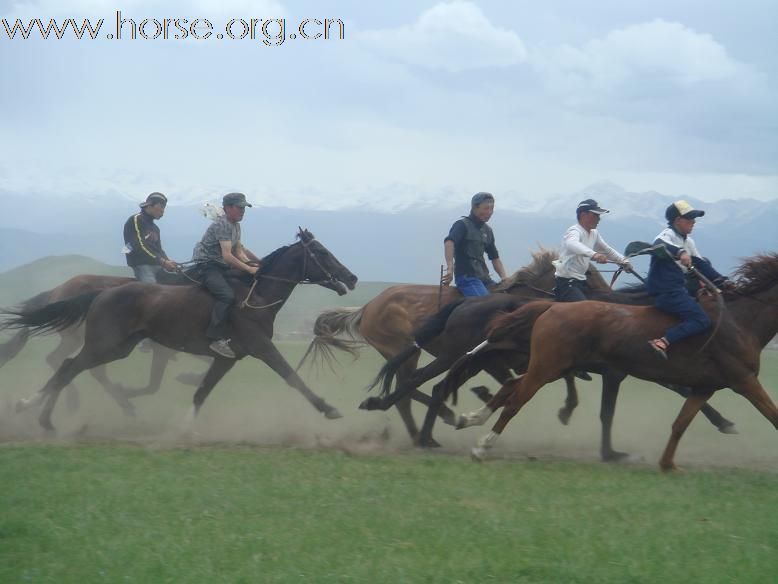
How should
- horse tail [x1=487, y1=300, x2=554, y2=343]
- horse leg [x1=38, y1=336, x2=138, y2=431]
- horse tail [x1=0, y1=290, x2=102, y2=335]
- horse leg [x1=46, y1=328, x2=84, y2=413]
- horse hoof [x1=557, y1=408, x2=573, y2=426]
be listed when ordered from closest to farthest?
horse tail [x1=487, y1=300, x2=554, y2=343]
horse hoof [x1=557, y1=408, x2=573, y2=426]
horse leg [x1=38, y1=336, x2=138, y2=431]
horse tail [x1=0, y1=290, x2=102, y2=335]
horse leg [x1=46, y1=328, x2=84, y2=413]

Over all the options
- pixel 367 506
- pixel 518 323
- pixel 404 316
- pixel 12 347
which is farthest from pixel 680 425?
pixel 12 347

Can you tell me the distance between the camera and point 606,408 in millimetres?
10789

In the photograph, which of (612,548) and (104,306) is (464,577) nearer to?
(612,548)

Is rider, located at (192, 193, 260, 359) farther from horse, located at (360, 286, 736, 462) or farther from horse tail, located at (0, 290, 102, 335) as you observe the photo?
horse, located at (360, 286, 736, 462)

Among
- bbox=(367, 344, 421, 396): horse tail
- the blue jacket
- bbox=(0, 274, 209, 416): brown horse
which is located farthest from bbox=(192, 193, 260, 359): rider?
the blue jacket

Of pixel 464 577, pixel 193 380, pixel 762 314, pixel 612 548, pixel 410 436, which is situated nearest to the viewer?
pixel 464 577

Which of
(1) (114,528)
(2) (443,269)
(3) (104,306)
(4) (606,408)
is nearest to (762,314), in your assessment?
(4) (606,408)

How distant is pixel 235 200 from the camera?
1236 centimetres

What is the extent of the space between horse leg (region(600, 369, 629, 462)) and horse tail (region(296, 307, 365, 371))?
10.5 ft

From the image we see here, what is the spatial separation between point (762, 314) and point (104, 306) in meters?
7.23

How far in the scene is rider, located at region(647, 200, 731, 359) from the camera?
364 inches

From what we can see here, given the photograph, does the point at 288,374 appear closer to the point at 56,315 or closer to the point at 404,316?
the point at 404,316

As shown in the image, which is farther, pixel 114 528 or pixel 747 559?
pixel 114 528

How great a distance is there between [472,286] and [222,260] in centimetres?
293
